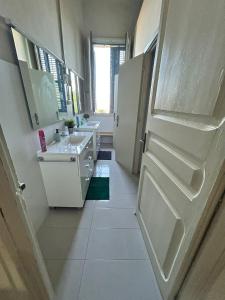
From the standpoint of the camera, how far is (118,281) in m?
1.11

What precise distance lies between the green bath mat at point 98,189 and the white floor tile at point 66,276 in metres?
0.86

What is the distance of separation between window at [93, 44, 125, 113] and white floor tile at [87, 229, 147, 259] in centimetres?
353

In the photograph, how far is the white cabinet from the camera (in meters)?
1.49

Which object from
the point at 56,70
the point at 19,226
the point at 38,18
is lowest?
the point at 19,226

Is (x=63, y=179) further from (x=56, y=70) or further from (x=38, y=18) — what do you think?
(x=38, y=18)

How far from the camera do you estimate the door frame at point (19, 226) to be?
53 centimetres

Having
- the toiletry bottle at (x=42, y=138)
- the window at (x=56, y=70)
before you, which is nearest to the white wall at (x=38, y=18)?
the window at (x=56, y=70)

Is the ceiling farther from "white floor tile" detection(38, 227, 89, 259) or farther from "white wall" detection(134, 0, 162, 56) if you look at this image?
"white floor tile" detection(38, 227, 89, 259)

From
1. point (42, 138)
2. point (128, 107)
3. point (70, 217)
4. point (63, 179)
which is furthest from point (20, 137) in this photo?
point (128, 107)

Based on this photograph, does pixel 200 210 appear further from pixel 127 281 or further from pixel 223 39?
pixel 127 281

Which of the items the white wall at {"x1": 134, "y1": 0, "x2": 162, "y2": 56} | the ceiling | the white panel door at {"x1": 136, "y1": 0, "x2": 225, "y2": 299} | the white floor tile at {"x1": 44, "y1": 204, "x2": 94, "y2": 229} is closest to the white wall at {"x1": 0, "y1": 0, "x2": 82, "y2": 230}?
the white floor tile at {"x1": 44, "y1": 204, "x2": 94, "y2": 229}

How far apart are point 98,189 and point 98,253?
0.99 meters

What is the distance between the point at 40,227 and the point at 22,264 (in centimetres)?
96

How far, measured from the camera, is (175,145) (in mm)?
839
